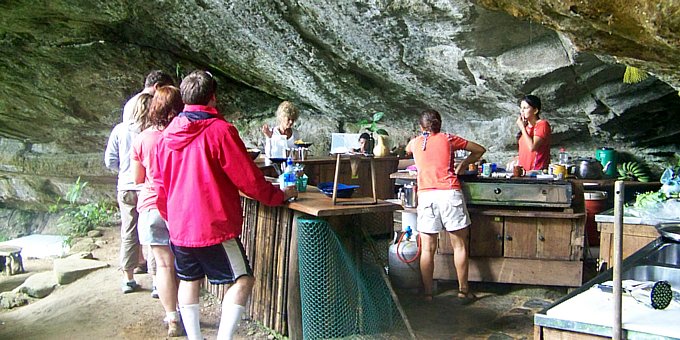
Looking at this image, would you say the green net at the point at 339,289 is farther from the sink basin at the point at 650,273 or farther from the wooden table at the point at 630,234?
the sink basin at the point at 650,273

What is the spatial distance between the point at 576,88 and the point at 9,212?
12.4 meters

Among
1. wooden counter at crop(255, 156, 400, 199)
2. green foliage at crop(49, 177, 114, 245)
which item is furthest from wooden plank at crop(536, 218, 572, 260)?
green foliage at crop(49, 177, 114, 245)

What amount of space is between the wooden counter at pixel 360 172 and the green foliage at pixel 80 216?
4265 mm

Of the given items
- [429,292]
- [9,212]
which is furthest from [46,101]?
[429,292]

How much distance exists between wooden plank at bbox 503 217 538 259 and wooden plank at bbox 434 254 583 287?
0.23 feet

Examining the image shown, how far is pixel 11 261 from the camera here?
874 centimetres

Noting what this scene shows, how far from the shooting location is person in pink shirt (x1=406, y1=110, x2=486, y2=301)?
18.4 ft

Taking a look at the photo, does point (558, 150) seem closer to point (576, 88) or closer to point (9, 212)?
point (576, 88)

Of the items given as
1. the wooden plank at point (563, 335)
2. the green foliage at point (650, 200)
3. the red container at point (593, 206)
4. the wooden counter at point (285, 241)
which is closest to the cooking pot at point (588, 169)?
the red container at point (593, 206)

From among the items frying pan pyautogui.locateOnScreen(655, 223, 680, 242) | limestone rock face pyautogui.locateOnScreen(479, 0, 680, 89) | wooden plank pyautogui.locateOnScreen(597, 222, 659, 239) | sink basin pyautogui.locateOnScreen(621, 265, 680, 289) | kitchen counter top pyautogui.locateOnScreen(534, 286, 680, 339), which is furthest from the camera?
wooden plank pyautogui.locateOnScreen(597, 222, 659, 239)

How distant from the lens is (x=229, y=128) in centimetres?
399

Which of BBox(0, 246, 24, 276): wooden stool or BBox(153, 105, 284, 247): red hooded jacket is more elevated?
BBox(153, 105, 284, 247): red hooded jacket

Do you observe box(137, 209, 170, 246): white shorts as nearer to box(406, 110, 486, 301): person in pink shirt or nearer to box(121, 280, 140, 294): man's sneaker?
box(121, 280, 140, 294): man's sneaker

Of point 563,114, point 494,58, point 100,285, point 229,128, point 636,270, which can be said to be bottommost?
point 100,285
